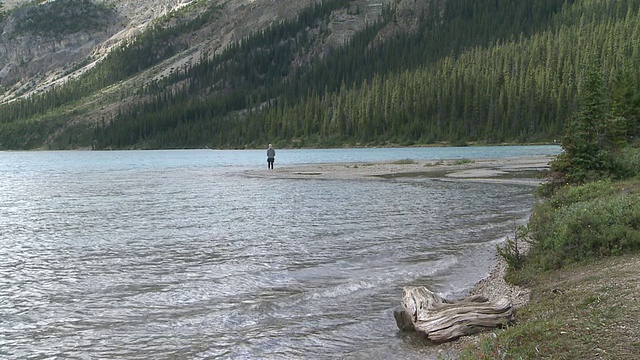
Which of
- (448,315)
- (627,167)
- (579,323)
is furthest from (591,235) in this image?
(627,167)

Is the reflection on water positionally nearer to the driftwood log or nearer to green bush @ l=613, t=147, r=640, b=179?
the driftwood log

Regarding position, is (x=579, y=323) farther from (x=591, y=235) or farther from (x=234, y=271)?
(x=234, y=271)

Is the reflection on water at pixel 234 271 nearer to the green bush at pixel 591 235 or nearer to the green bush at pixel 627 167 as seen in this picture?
the green bush at pixel 591 235

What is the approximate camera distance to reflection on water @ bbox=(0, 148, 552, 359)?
10.9 m

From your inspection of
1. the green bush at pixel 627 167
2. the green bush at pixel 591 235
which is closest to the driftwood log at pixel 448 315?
the green bush at pixel 591 235

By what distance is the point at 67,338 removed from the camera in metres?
11.1

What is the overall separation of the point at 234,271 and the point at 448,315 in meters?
7.89

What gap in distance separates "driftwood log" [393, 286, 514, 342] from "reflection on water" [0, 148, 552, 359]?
0.43 metres

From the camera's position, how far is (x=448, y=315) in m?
10.6

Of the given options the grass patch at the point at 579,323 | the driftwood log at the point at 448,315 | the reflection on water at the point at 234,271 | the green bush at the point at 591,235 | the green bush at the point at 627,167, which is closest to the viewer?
the grass patch at the point at 579,323

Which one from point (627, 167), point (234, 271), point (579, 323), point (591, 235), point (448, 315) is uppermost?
point (627, 167)

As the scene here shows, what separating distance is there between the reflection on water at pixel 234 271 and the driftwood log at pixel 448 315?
17.1 inches

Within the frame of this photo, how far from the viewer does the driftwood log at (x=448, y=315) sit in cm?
1031

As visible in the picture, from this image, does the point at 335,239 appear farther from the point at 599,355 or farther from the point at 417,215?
the point at 599,355
